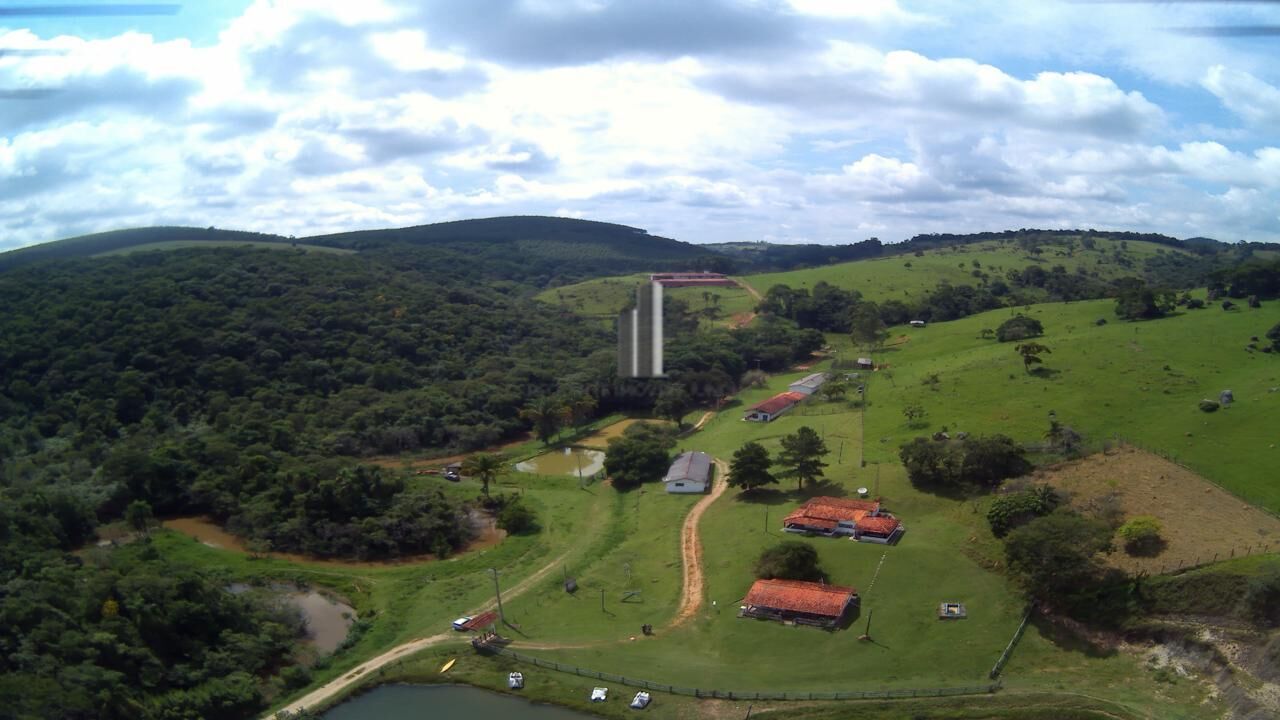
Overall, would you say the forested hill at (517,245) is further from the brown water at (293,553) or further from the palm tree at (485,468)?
the palm tree at (485,468)

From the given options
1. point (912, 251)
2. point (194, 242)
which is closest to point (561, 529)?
point (194, 242)

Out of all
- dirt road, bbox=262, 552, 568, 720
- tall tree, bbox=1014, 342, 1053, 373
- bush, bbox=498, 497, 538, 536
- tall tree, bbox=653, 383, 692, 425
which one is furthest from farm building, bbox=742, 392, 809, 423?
dirt road, bbox=262, 552, 568, 720

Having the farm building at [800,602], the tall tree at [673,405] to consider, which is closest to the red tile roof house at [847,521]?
the farm building at [800,602]

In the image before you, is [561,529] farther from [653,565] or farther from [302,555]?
[302,555]

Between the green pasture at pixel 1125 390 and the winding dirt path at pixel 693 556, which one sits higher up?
the green pasture at pixel 1125 390

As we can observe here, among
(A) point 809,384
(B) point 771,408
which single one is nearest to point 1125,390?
(B) point 771,408

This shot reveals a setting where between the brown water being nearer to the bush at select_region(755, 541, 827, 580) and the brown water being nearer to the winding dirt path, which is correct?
the winding dirt path
